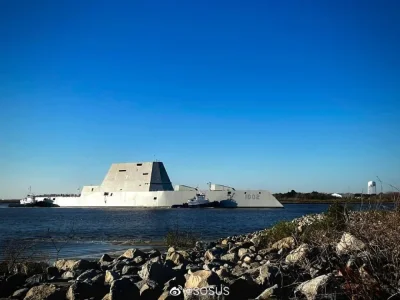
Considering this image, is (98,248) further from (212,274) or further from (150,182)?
(150,182)

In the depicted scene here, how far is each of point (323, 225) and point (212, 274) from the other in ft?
19.4

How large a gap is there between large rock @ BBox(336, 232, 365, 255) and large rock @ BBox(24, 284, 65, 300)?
4837mm

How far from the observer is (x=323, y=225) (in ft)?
39.5

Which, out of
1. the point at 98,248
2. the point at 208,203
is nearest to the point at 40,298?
the point at 98,248

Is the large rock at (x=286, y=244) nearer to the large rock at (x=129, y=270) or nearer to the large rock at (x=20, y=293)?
the large rock at (x=129, y=270)

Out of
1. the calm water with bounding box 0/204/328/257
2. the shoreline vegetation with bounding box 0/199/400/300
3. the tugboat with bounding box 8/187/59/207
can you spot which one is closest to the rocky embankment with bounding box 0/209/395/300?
the shoreline vegetation with bounding box 0/199/400/300

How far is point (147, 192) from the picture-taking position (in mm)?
78375

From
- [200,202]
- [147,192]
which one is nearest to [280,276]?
[200,202]

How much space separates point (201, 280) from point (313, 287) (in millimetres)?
1787

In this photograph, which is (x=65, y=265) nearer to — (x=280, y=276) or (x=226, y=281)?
(x=226, y=281)

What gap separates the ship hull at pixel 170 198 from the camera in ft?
237

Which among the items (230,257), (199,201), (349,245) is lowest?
(230,257)

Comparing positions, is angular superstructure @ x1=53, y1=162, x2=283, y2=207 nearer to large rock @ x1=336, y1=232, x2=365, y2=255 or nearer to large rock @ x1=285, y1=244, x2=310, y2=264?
large rock @ x1=285, y1=244, x2=310, y2=264

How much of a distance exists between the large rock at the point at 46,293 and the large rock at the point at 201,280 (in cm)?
225
